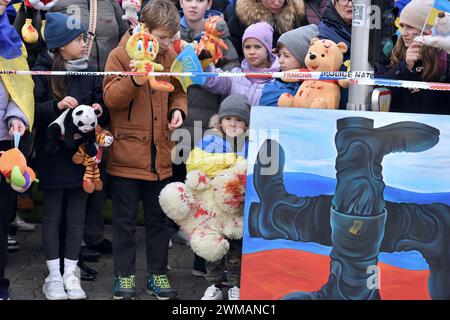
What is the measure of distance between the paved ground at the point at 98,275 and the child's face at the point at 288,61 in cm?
168

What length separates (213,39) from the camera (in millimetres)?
7070

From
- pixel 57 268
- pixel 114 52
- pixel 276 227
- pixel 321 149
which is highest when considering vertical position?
pixel 114 52

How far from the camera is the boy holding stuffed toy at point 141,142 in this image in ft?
21.0

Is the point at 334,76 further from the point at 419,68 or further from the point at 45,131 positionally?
the point at 45,131

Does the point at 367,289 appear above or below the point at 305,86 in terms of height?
below

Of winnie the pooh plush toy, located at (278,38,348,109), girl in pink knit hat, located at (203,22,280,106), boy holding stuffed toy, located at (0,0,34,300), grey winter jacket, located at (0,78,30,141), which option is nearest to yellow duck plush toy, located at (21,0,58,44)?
boy holding stuffed toy, located at (0,0,34,300)

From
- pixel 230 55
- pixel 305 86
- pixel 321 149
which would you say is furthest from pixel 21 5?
pixel 321 149

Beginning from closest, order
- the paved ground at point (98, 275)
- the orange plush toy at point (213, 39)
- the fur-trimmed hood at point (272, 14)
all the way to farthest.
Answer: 1. the paved ground at point (98, 275)
2. the orange plush toy at point (213, 39)
3. the fur-trimmed hood at point (272, 14)

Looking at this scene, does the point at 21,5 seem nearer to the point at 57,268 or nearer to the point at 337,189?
the point at 57,268

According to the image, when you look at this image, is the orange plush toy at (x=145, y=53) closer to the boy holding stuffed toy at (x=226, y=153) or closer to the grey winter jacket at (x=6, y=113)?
the boy holding stuffed toy at (x=226, y=153)

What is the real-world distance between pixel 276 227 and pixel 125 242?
147 cm

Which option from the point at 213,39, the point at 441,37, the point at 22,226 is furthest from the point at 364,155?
the point at 22,226

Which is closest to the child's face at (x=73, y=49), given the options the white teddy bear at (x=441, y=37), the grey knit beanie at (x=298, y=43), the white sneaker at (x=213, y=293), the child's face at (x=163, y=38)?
the child's face at (x=163, y=38)

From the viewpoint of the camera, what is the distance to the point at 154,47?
20.3ft
